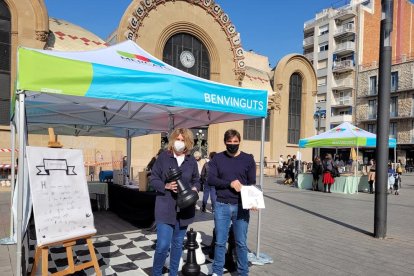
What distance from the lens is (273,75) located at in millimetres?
28672

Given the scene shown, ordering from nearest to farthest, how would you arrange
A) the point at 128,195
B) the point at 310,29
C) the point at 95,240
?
the point at 95,240 < the point at 128,195 < the point at 310,29

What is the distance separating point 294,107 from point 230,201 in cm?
2672

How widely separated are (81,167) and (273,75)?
1021 inches

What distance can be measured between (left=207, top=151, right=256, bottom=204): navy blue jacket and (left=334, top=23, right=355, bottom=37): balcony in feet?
182

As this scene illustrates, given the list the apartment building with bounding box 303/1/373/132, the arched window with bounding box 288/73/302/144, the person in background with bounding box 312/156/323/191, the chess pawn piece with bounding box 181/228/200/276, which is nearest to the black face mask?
the chess pawn piece with bounding box 181/228/200/276

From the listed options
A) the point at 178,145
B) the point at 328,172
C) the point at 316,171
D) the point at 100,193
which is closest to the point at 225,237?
the point at 178,145

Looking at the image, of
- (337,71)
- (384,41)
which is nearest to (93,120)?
(384,41)

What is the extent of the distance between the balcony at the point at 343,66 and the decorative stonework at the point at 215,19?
108 feet

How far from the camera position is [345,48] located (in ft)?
174

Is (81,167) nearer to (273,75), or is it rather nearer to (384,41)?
(384,41)

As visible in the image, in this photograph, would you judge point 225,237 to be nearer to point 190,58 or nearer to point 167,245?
point 167,245

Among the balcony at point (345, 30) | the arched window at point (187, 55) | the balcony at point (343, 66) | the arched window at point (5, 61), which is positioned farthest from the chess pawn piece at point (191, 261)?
the balcony at point (345, 30)

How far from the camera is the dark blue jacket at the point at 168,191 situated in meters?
3.77

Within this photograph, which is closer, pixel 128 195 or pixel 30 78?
pixel 30 78
